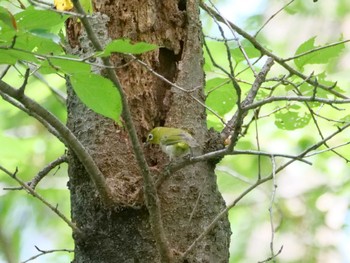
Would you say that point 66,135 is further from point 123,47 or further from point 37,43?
point 123,47

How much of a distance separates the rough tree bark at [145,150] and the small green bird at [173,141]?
0.09 meters

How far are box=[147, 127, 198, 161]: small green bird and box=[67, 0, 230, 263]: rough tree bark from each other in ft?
0.28

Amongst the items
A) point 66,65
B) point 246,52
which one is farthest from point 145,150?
point 66,65

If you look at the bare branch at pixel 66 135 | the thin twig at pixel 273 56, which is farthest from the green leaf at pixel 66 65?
the thin twig at pixel 273 56

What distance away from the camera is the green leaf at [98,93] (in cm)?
140

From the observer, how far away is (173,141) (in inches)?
74.4

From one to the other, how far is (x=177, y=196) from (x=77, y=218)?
31cm

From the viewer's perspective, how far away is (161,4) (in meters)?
2.27

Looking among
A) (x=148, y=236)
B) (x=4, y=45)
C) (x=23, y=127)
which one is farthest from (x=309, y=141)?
(x=4, y=45)

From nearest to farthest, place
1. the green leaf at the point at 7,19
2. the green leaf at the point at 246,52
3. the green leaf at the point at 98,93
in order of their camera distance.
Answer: the green leaf at the point at 7,19
the green leaf at the point at 98,93
the green leaf at the point at 246,52

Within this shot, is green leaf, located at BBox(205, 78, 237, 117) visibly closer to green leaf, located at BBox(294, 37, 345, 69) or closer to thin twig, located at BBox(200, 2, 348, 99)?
thin twig, located at BBox(200, 2, 348, 99)

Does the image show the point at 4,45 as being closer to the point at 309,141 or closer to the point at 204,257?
the point at 204,257

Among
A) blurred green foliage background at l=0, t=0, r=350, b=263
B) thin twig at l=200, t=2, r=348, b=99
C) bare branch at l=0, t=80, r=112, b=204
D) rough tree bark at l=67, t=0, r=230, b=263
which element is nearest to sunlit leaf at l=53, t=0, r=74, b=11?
rough tree bark at l=67, t=0, r=230, b=263

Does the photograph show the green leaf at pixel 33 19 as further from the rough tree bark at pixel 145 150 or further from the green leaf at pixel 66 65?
the rough tree bark at pixel 145 150
